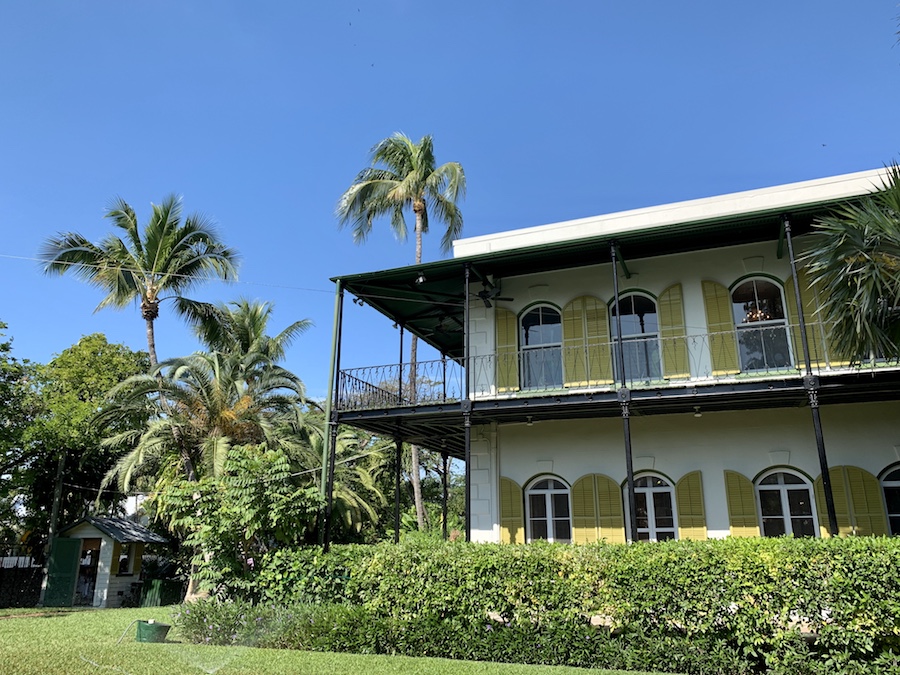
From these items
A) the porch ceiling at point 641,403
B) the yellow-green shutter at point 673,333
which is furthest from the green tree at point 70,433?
the yellow-green shutter at point 673,333

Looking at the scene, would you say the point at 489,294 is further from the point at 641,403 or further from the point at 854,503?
the point at 854,503

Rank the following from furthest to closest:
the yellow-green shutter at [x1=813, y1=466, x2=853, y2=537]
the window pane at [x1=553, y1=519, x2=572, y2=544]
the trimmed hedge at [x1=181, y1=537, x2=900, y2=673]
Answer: the window pane at [x1=553, y1=519, x2=572, y2=544]
the yellow-green shutter at [x1=813, y1=466, x2=853, y2=537]
the trimmed hedge at [x1=181, y1=537, x2=900, y2=673]

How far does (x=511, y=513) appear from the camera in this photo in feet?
43.8

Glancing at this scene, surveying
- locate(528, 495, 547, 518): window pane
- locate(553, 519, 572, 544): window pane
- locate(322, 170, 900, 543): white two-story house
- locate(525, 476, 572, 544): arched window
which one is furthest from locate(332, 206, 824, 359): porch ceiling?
locate(553, 519, 572, 544): window pane

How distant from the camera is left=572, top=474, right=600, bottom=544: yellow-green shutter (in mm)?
12648

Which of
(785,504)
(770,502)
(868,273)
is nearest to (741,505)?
(770,502)

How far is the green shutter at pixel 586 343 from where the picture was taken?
1331 cm

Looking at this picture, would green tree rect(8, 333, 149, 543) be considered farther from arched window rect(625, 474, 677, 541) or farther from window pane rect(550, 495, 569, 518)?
arched window rect(625, 474, 677, 541)

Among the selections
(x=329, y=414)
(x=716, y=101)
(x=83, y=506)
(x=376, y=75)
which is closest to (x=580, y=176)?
(x=716, y=101)

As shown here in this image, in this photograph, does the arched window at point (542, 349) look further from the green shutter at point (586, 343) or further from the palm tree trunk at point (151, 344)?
the palm tree trunk at point (151, 344)

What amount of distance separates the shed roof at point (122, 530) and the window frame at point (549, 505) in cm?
1375

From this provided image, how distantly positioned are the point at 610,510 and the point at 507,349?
392 centimetres

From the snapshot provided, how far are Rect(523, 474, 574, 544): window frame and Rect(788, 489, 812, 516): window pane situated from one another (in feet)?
13.1

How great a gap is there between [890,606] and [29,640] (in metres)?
13.0
